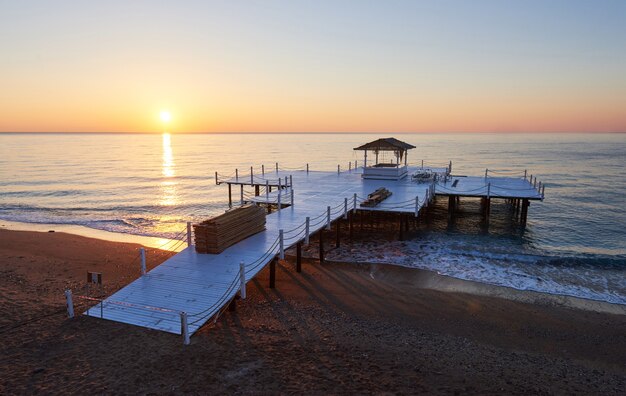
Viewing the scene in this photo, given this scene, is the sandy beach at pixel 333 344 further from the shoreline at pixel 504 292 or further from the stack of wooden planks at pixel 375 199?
the stack of wooden planks at pixel 375 199

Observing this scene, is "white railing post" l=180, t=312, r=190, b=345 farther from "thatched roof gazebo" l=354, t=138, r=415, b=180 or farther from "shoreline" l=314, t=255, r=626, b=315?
"thatched roof gazebo" l=354, t=138, r=415, b=180

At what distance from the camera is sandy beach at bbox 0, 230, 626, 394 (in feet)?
30.7

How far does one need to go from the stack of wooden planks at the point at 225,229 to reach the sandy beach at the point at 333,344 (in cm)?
215

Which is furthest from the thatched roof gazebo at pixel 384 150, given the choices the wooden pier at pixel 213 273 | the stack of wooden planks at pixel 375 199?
the stack of wooden planks at pixel 375 199

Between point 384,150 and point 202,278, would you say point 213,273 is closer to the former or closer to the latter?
point 202,278

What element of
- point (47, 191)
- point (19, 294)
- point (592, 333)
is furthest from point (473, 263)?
point (47, 191)

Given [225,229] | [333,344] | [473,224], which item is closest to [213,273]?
[225,229]

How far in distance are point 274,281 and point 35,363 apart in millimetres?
8246

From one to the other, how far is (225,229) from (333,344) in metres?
6.14

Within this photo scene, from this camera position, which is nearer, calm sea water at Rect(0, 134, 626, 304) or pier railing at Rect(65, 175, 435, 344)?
pier railing at Rect(65, 175, 435, 344)

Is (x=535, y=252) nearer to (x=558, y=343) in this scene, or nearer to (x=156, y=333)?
(x=558, y=343)

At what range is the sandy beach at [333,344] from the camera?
9.34 m

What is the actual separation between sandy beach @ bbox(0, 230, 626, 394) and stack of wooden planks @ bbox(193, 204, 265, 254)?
215 cm

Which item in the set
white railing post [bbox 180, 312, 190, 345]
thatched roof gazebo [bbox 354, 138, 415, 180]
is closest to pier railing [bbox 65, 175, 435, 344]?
white railing post [bbox 180, 312, 190, 345]
